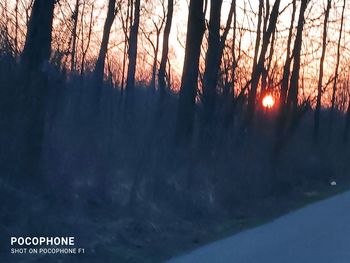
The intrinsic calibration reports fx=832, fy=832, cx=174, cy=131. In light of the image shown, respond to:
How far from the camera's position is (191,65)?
80.3 ft

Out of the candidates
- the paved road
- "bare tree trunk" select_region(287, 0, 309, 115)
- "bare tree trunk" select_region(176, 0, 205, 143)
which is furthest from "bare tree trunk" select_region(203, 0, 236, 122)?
→ the paved road

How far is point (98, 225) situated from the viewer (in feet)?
48.9

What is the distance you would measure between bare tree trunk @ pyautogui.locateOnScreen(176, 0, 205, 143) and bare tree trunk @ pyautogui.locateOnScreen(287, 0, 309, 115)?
28.8ft

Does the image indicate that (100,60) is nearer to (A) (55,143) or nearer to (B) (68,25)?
(B) (68,25)

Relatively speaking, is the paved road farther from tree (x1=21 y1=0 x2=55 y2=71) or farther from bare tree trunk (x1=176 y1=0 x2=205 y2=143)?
Result: bare tree trunk (x1=176 y1=0 x2=205 y2=143)

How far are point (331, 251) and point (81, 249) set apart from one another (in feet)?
13.5

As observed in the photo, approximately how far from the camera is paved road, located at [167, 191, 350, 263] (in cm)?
1290

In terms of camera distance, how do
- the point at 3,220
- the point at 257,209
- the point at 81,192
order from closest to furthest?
the point at 3,220 → the point at 81,192 → the point at 257,209

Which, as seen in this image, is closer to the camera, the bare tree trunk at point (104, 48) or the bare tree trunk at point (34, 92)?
the bare tree trunk at point (34, 92)

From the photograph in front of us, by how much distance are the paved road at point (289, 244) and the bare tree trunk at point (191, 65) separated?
6.26 metres

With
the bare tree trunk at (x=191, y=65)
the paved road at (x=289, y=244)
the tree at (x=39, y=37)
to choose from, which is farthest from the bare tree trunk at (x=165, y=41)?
the paved road at (x=289, y=244)

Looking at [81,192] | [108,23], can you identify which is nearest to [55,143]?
[81,192]

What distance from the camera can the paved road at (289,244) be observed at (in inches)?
508

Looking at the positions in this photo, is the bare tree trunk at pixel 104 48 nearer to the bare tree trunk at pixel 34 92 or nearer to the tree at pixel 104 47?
the tree at pixel 104 47
